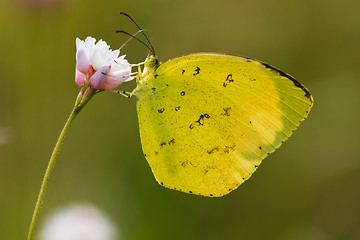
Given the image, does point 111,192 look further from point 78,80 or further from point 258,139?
point 78,80

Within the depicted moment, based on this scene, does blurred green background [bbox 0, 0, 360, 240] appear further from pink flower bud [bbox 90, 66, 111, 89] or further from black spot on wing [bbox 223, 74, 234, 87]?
pink flower bud [bbox 90, 66, 111, 89]

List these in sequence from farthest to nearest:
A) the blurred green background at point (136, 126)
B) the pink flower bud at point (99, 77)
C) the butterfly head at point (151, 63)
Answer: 1. the blurred green background at point (136, 126)
2. the butterfly head at point (151, 63)
3. the pink flower bud at point (99, 77)

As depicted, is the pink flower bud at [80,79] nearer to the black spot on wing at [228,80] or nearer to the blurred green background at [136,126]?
the black spot on wing at [228,80]

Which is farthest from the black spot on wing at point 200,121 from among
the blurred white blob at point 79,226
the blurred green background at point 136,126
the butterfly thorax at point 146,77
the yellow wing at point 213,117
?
the blurred green background at point 136,126

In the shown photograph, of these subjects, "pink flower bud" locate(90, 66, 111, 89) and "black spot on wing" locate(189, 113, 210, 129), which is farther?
"black spot on wing" locate(189, 113, 210, 129)

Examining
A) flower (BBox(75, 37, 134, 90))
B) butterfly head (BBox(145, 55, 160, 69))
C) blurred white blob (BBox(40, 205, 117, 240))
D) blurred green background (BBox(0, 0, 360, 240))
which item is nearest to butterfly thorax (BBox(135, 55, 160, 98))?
butterfly head (BBox(145, 55, 160, 69))

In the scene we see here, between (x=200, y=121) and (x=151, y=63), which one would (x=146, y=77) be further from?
(x=200, y=121)
